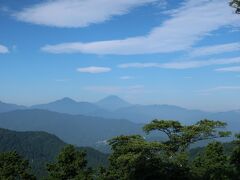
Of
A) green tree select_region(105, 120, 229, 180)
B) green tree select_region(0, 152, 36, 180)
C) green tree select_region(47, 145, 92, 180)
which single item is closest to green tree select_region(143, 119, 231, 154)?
green tree select_region(105, 120, 229, 180)

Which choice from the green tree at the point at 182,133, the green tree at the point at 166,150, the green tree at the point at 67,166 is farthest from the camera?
the green tree at the point at 67,166

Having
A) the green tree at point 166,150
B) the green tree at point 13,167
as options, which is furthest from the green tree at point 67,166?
the green tree at point 166,150

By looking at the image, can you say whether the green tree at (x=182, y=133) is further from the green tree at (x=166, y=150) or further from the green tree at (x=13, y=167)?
the green tree at (x=13, y=167)

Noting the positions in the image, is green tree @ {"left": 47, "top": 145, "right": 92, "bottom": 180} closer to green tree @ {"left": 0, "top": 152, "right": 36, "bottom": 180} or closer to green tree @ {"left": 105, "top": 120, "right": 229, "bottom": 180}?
green tree @ {"left": 0, "top": 152, "right": 36, "bottom": 180}

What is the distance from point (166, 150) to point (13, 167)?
28.2m

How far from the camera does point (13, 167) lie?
4991 cm

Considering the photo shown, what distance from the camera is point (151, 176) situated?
2920 centimetres

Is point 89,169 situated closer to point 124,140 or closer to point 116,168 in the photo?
point 116,168

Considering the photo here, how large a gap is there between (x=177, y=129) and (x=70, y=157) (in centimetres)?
2314

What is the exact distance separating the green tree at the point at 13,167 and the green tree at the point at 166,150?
24.4 m

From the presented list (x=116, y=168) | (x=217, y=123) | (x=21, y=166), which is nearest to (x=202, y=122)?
(x=217, y=123)

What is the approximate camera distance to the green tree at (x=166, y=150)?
27.7m

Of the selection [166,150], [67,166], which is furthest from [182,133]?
[67,166]

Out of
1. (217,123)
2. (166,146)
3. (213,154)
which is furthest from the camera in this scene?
(213,154)
